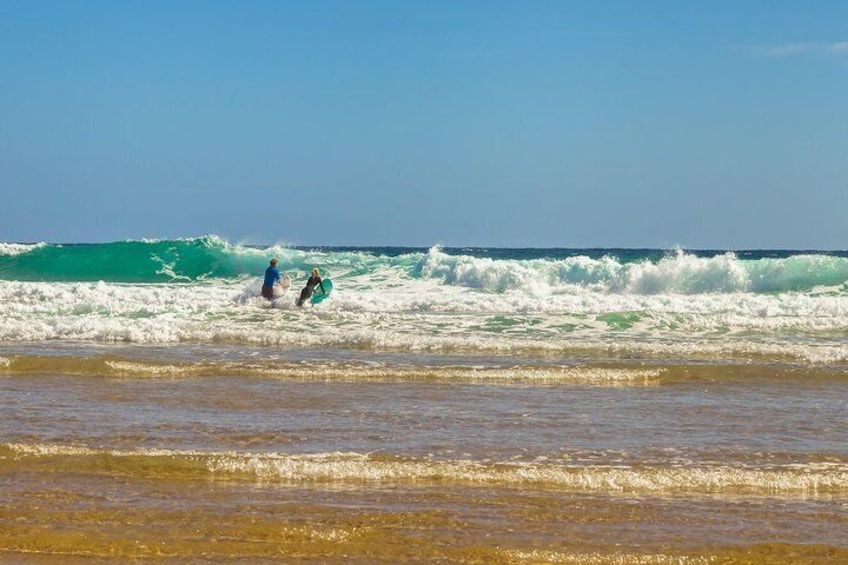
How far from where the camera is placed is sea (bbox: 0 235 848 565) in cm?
610

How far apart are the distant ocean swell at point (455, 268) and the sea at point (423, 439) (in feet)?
40.0

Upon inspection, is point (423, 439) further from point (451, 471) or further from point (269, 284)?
point (269, 284)

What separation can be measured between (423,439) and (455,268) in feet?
88.9

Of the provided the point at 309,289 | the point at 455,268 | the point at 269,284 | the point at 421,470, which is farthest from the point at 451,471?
the point at 455,268

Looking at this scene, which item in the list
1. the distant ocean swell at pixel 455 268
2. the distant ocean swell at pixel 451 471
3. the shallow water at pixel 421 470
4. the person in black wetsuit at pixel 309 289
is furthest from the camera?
the distant ocean swell at pixel 455 268

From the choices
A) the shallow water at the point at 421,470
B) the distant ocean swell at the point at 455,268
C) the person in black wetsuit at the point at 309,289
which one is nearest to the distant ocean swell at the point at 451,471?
the shallow water at the point at 421,470

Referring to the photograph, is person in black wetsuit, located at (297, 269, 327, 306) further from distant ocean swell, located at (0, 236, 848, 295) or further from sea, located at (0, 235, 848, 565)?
distant ocean swell, located at (0, 236, 848, 295)

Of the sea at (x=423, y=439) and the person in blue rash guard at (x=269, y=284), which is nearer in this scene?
the sea at (x=423, y=439)

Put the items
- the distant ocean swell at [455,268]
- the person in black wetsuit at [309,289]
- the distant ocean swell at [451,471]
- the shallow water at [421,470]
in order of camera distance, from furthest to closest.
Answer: the distant ocean swell at [455,268]
the person in black wetsuit at [309,289]
the distant ocean swell at [451,471]
the shallow water at [421,470]

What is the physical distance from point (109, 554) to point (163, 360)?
9.13 meters

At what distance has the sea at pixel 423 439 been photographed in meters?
6.10

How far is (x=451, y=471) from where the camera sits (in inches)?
299

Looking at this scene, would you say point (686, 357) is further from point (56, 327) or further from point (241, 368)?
point (56, 327)

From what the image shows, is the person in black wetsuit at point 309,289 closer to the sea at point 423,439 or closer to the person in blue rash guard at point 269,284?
the person in blue rash guard at point 269,284
